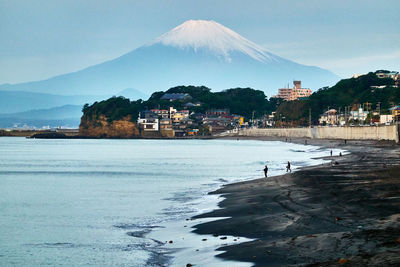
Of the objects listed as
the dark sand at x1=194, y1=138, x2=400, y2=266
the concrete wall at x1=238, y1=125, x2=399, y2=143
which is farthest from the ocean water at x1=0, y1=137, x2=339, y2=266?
the concrete wall at x1=238, y1=125, x2=399, y2=143

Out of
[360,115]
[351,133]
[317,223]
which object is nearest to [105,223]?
[317,223]

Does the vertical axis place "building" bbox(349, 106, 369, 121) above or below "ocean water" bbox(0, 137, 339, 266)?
above

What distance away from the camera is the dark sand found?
1404 centimetres

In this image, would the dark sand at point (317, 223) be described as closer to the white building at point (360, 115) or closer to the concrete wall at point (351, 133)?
the concrete wall at point (351, 133)

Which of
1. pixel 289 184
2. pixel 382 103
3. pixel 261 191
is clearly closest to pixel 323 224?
pixel 261 191

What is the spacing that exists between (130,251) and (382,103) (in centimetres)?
17327

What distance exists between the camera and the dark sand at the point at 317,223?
46.1ft

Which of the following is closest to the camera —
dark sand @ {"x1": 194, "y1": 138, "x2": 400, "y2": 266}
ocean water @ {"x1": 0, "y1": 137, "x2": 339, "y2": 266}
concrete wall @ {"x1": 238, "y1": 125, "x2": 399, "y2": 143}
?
dark sand @ {"x1": 194, "y1": 138, "x2": 400, "y2": 266}

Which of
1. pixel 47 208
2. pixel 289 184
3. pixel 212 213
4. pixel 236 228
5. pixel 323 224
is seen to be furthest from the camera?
pixel 289 184

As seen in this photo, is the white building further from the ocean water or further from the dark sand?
the dark sand

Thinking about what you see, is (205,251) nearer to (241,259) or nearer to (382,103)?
(241,259)

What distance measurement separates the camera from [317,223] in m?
18.9

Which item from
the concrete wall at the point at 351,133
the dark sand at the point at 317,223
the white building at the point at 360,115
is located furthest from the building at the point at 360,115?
the dark sand at the point at 317,223

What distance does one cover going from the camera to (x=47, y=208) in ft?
104
